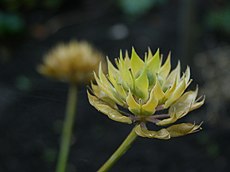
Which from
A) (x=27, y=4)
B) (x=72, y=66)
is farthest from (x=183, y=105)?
(x=27, y=4)

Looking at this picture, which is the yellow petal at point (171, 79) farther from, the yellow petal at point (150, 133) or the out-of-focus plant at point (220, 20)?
the out-of-focus plant at point (220, 20)

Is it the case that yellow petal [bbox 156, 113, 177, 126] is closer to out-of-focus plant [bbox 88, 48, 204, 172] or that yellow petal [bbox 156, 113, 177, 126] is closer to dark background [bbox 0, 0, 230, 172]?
out-of-focus plant [bbox 88, 48, 204, 172]

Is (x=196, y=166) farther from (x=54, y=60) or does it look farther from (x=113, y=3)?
(x=113, y=3)

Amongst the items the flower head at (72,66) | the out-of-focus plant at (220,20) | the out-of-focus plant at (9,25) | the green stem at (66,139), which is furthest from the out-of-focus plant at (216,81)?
the green stem at (66,139)

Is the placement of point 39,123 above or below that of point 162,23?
below

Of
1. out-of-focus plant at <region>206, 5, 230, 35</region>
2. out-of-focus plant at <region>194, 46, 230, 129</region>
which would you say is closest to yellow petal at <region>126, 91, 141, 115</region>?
out-of-focus plant at <region>194, 46, 230, 129</region>

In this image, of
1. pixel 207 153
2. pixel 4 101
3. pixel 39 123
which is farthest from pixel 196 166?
pixel 4 101

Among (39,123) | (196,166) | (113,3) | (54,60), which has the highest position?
(113,3)
